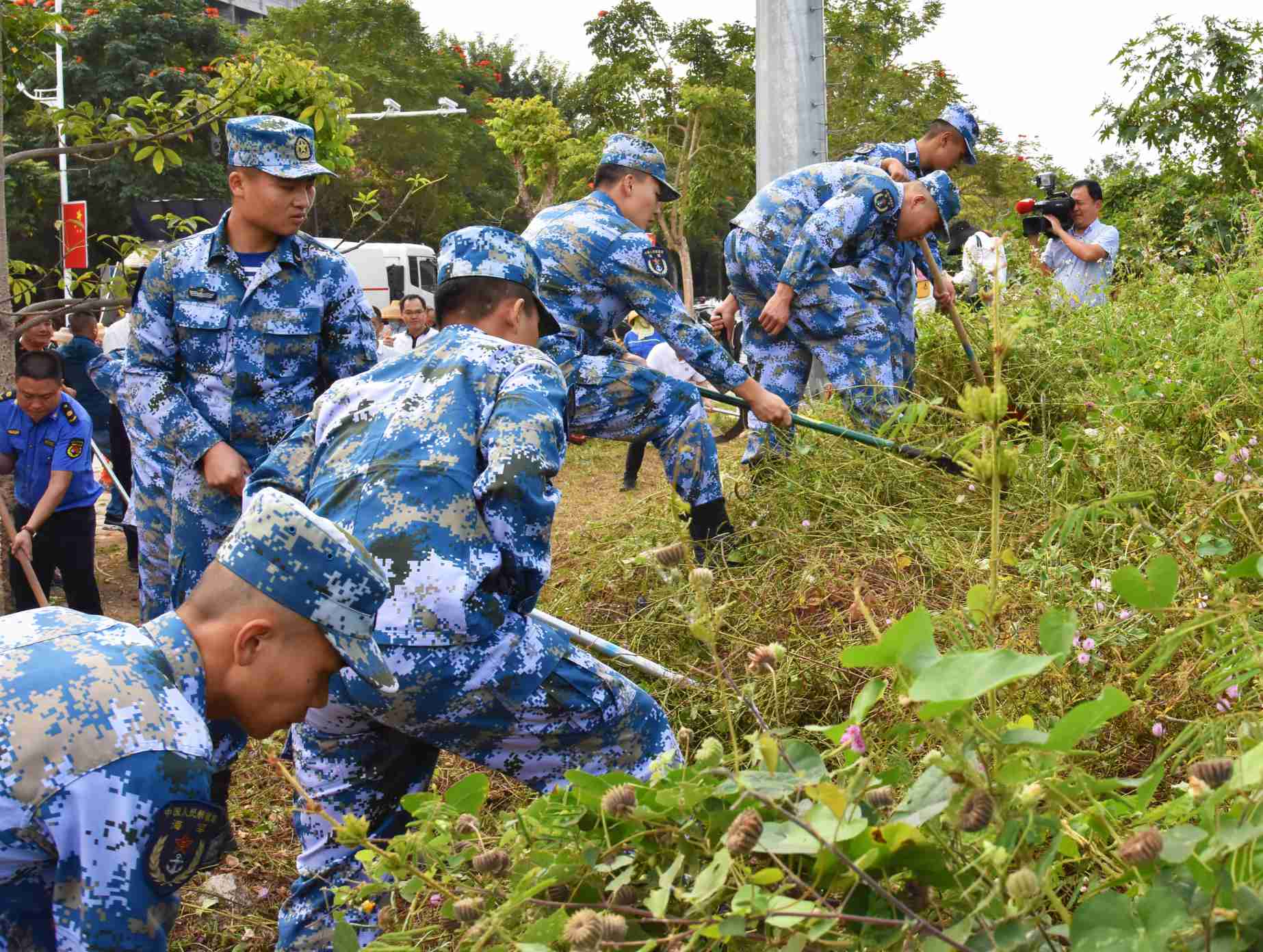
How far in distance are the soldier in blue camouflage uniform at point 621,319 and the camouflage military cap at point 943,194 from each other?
1.50 meters

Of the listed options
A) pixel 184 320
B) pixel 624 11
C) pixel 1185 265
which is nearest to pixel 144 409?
pixel 184 320

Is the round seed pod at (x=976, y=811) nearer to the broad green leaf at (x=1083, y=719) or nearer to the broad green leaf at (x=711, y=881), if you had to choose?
the broad green leaf at (x=1083, y=719)

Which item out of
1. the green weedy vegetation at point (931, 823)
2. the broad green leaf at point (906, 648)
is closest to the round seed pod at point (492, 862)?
the green weedy vegetation at point (931, 823)

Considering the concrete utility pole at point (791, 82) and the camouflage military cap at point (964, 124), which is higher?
the concrete utility pole at point (791, 82)

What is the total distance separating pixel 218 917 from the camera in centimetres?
327

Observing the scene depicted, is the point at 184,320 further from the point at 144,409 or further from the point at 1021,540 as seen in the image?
the point at 1021,540

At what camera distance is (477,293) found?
2.75 meters

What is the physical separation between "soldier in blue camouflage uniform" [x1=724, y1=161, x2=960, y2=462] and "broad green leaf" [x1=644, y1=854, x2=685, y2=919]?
12.8 ft

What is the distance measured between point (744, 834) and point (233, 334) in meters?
3.05

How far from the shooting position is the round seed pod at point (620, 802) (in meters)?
1.31

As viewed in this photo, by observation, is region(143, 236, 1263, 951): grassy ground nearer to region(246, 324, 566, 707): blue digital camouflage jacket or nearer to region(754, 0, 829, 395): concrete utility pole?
region(246, 324, 566, 707): blue digital camouflage jacket

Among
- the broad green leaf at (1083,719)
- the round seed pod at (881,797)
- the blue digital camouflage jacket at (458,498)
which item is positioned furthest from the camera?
the blue digital camouflage jacket at (458,498)

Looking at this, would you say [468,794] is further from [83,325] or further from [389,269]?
[389,269]

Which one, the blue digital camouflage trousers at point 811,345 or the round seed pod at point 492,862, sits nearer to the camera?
the round seed pod at point 492,862
